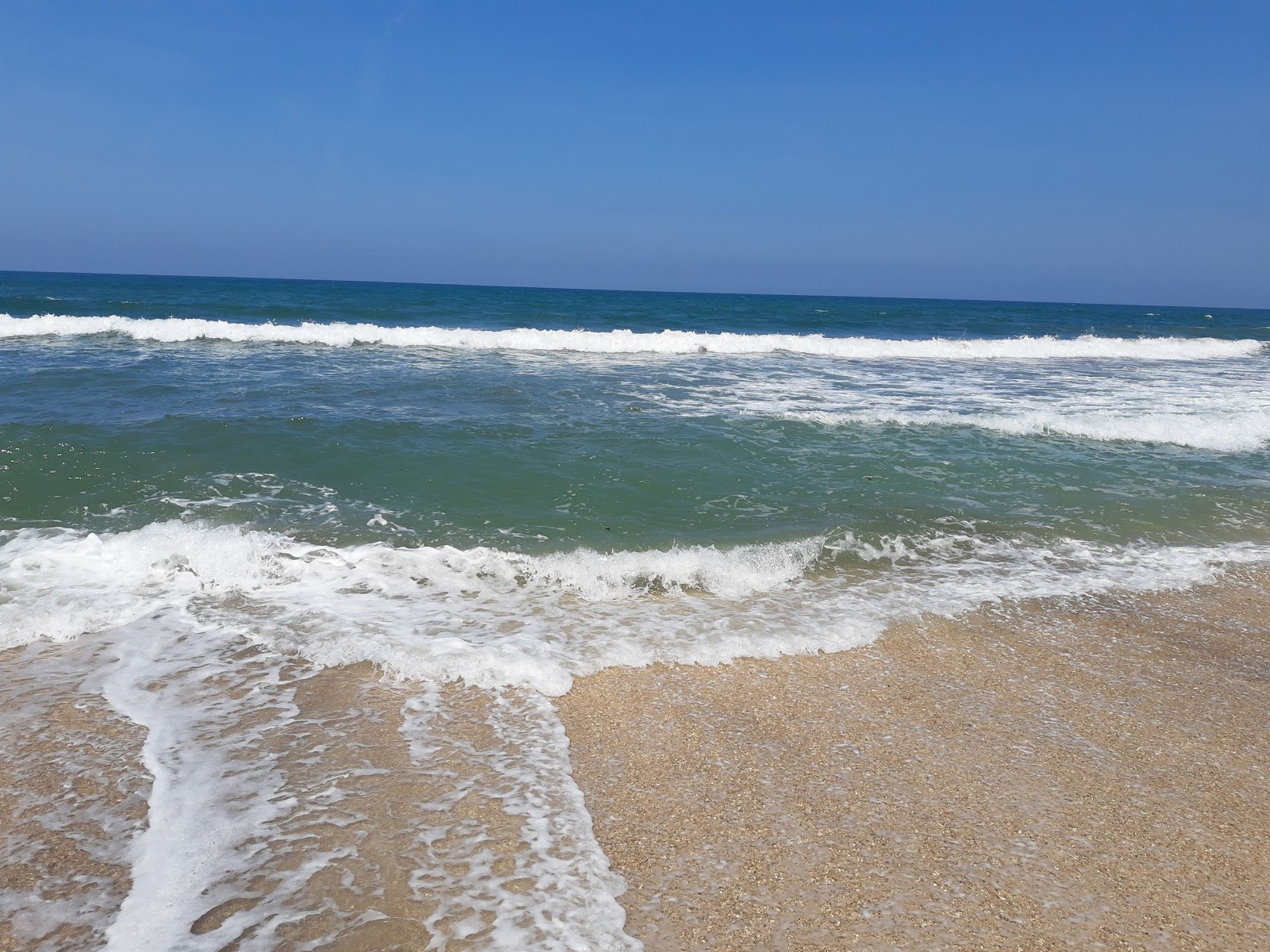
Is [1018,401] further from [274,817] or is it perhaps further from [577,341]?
[274,817]

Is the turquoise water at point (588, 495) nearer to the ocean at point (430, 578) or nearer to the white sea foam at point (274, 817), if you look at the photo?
the ocean at point (430, 578)

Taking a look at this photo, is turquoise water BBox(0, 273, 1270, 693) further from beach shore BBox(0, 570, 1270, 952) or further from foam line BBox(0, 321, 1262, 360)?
foam line BBox(0, 321, 1262, 360)

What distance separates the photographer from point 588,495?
25.2 ft

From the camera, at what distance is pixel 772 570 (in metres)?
5.91

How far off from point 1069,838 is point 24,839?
3.94m

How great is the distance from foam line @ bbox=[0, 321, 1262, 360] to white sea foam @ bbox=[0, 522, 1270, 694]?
53.4ft

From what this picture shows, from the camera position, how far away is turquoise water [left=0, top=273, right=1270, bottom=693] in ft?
17.0

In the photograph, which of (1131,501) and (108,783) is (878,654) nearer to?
(108,783)

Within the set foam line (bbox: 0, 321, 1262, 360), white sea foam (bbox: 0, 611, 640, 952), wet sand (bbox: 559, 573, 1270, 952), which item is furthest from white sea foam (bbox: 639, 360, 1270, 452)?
white sea foam (bbox: 0, 611, 640, 952)

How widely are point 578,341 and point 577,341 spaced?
0.08ft

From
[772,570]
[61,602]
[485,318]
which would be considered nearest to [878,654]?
[772,570]

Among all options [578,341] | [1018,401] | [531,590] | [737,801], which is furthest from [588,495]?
[578,341]

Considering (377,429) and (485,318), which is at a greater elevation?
(485,318)

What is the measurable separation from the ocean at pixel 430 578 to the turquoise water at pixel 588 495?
5cm
